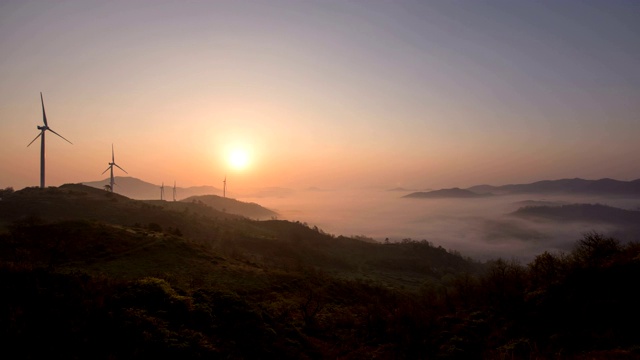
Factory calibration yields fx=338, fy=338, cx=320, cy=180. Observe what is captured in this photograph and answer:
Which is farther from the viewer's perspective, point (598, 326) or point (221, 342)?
point (598, 326)

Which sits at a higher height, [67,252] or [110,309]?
[110,309]

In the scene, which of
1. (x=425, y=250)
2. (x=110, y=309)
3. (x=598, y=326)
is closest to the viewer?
(x=110, y=309)

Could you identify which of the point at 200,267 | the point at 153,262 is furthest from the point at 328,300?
the point at 153,262

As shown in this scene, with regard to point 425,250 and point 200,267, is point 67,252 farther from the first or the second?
point 425,250

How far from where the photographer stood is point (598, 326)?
14.5m

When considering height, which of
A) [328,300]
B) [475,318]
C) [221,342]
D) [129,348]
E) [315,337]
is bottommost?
[328,300]

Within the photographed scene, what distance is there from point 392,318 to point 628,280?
12.0 m

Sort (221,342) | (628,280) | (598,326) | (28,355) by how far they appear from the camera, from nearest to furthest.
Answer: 1. (28,355)
2. (221,342)
3. (598,326)
4. (628,280)

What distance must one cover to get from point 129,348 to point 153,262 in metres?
29.7

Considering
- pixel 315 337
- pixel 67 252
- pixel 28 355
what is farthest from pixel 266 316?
pixel 67 252

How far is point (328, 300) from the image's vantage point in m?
32.9

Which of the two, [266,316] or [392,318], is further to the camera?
[392,318]

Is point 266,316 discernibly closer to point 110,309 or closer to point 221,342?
point 221,342

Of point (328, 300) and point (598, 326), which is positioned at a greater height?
point (598, 326)
